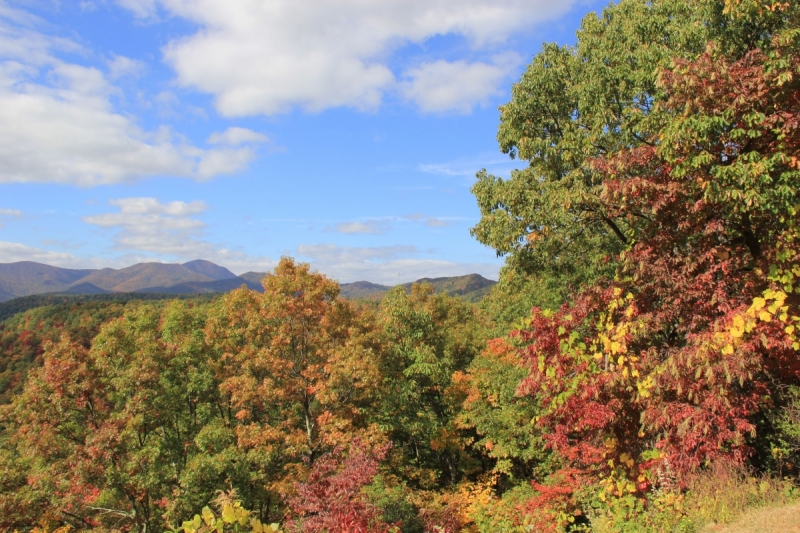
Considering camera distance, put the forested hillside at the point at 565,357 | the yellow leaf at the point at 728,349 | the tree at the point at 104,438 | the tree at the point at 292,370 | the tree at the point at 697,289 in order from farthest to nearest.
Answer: the tree at the point at 292,370, the tree at the point at 104,438, the forested hillside at the point at 565,357, the tree at the point at 697,289, the yellow leaf at the point at 728,349

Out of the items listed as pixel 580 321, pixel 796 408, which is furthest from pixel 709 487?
pixel 580 321

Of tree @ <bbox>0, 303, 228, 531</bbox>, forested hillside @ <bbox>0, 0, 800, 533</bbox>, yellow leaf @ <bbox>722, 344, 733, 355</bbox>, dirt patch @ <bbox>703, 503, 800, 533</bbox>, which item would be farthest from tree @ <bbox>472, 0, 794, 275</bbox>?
tree @ <bbox>0, 303, 228, 531</bbox>

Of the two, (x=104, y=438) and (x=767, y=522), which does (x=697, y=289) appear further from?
(x=104, y=438)

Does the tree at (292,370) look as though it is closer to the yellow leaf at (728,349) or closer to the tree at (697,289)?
the tree at (697,289)

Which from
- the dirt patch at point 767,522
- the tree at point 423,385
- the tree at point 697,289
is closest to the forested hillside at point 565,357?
the tree at point 697,289

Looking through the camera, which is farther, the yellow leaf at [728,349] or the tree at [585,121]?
the tree at [585,121]

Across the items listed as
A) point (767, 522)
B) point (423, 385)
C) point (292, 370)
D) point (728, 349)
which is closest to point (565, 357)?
point (728, 349)

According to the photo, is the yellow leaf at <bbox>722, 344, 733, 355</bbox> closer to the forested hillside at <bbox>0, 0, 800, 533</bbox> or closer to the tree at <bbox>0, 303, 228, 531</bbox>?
the forested hillside at <bbox>0, 0, 800, 533</bbox>

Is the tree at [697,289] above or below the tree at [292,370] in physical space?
above

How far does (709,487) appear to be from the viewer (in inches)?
272

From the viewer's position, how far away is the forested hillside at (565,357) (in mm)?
5559

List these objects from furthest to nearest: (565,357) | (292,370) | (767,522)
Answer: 1. (292,370)
2. (565,357)
3. (767,522)

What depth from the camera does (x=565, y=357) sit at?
21.4ft

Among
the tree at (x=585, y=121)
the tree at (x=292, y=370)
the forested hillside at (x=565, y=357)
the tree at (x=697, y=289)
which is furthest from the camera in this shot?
the tree at (x=292, y=370)
